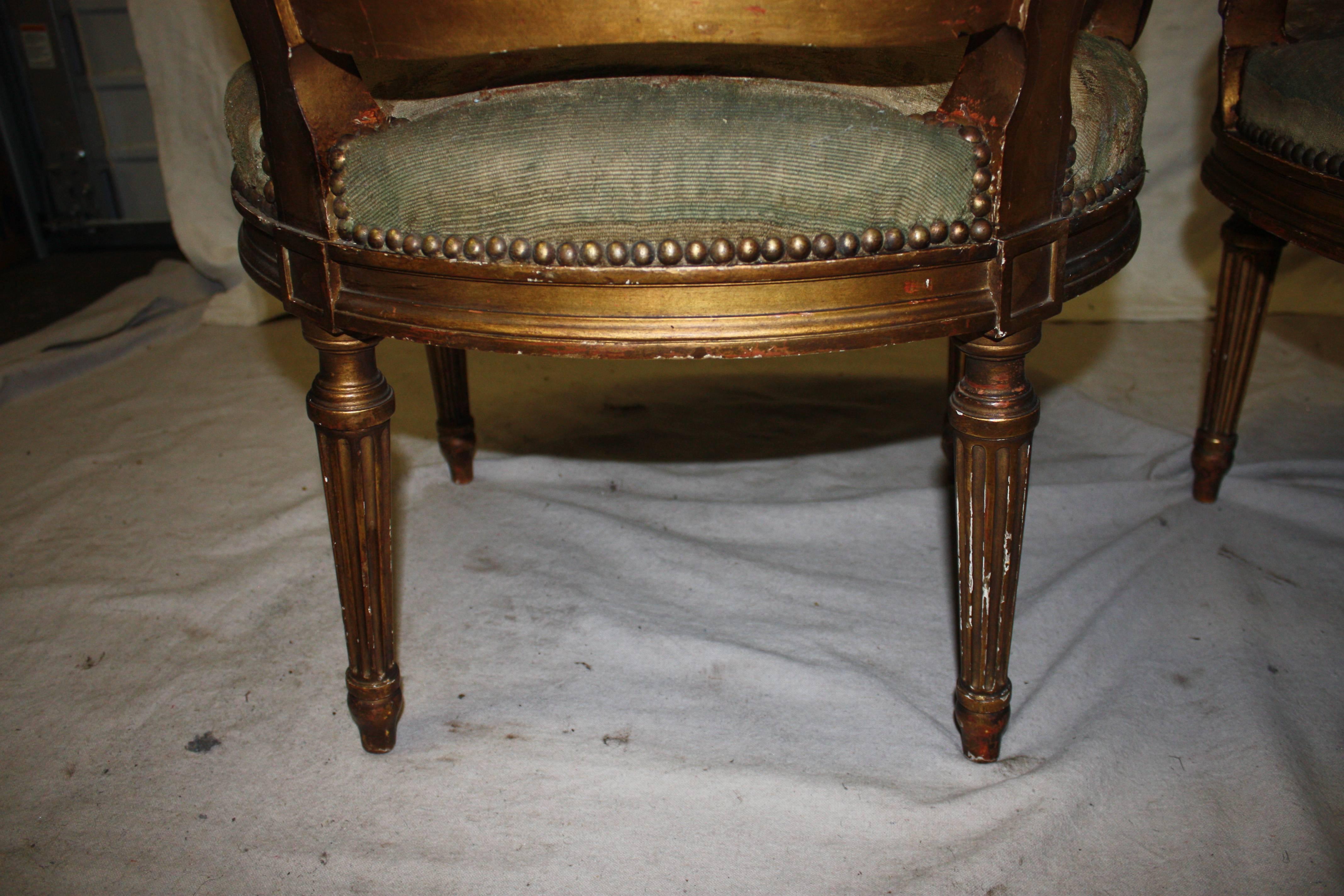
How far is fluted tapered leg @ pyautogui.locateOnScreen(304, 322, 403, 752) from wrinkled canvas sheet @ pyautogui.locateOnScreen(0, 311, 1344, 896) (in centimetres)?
7

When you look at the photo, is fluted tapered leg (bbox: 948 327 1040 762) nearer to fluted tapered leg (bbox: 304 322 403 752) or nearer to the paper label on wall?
fluted tapered leg (bbox: 304 322 403 752)

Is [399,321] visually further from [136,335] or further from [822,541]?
[136,335]

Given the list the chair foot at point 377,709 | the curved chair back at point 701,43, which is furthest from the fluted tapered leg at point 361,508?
the curved chair back at point 701,43

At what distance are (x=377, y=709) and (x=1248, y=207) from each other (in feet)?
2.85

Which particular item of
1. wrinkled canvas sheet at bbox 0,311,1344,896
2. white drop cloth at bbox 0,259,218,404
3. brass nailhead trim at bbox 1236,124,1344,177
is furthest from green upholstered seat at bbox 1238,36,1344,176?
white drop cloth at bbox 0,259,218,404

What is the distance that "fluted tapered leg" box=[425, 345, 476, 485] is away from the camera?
1.26m

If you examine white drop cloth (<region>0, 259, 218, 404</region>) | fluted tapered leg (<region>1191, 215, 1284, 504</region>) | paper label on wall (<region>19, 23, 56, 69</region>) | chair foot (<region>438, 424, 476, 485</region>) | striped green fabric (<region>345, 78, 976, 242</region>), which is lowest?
white drop cloth (<region>0, 259, 218, 404</region>)

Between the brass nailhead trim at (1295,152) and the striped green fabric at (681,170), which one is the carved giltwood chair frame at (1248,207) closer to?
the brass nailhead trim at (1295,152)

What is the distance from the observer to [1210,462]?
4.05 feet

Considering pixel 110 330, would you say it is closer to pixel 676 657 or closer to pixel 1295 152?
pixel 676 657

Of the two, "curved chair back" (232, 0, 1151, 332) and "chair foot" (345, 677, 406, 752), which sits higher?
"curved chair back" (232, 0, 1151, 332)

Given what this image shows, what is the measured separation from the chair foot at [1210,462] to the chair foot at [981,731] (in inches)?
21.2

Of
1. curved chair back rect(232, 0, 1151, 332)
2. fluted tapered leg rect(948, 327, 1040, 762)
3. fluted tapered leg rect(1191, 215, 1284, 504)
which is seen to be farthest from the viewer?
fluted tapered leg rect(1191, 215, 1284, 504)

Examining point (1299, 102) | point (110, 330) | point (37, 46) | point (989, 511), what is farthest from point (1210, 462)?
point (37, 46)
